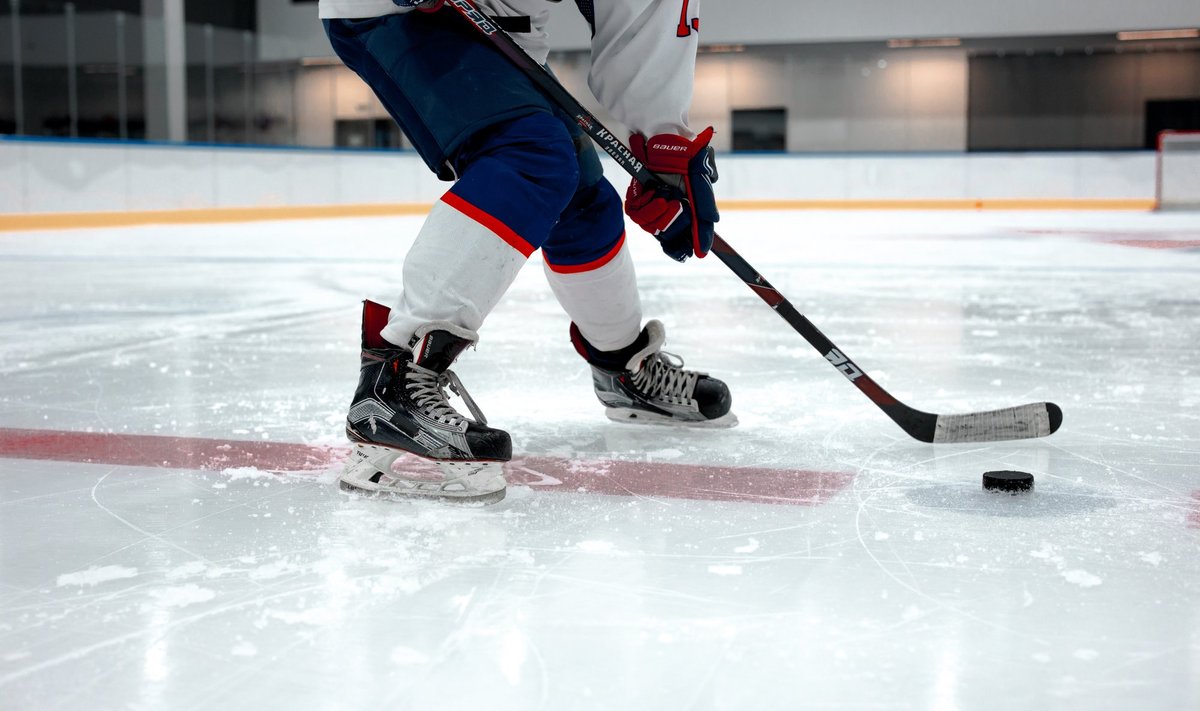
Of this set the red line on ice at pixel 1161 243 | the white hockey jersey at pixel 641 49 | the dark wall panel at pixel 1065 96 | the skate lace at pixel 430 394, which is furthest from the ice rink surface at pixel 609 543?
the dark wall panel at pixel 1065 96

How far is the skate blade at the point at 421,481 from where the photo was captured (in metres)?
1.23

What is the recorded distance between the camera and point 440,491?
4.06ft

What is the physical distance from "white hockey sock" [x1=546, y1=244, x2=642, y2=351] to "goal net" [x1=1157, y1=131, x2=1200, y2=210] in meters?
10.3

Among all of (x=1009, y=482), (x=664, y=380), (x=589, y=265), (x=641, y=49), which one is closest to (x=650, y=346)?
(x=664, y=380)

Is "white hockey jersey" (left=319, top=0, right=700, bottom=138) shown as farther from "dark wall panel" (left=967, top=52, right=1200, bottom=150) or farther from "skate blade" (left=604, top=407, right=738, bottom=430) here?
"dark wall panel" (left=967, top=52, right=1200, bottom=150)

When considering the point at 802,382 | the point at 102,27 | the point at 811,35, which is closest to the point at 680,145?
the point at 802,382

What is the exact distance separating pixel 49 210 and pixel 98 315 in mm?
5312

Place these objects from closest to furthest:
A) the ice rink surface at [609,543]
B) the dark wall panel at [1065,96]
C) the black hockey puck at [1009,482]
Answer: the ice rink surface at [609,543], the black hockey puck at [1009,482], the dark wall panel at [1065,96]

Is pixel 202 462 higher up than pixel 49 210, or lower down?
lower down

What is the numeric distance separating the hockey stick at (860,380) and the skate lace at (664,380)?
0.21 meters

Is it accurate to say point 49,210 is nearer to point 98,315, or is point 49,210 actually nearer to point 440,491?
point 98,315

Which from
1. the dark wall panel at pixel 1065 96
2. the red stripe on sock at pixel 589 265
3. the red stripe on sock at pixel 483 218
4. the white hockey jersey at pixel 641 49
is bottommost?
the red stripe on sock at pixel 589 265

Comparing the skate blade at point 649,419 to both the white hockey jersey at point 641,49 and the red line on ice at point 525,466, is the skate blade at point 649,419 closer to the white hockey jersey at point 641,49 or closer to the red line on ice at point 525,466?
the red line on ice at point 525,466

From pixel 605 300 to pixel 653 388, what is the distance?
144 millimetres
